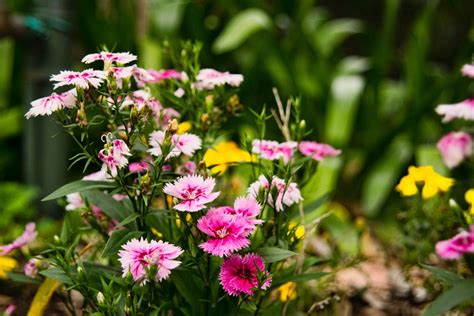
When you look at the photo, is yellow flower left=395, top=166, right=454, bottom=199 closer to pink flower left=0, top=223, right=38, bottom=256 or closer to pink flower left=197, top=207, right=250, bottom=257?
pink flower left=197, top=207, right=250, bottom=257

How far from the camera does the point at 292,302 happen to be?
1338 mm

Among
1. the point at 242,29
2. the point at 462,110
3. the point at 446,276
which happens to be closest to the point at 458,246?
the point at 446,276

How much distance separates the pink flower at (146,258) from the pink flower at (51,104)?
0.22 metres

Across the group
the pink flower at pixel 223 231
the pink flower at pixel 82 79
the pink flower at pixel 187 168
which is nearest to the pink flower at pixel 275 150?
the pink flower at pixel 187 168

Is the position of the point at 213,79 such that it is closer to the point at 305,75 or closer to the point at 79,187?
the point at 79,187

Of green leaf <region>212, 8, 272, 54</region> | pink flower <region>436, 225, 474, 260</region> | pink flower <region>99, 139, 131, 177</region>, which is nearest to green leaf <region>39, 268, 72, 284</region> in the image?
pink flower <region>99, 139, 131, 177</region>

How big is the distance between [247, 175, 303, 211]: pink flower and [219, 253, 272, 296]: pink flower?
96 mm

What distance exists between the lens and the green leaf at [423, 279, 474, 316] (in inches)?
37.9

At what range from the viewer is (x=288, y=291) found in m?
1.33

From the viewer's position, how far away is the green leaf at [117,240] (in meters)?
0.98

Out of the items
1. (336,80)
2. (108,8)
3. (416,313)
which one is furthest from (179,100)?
(108,8)

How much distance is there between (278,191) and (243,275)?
0.14 meters

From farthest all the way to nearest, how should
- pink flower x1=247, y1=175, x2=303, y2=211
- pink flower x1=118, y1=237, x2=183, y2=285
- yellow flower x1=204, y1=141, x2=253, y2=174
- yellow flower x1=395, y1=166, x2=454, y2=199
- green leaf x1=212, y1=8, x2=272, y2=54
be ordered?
green leaf x1=212, y1=8, x2=272, y2=54, yellow flower x1=204, y1=141, x2=253, y2=174, yellow flower x1=395, y1=166, x2=454, y2=199, pink flower x1=247, y1=175, x2=303, y2=211, pink flower x1=118, y1=237, x2=183, y2=285

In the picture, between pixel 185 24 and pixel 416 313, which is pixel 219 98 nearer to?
pixel 416 313
